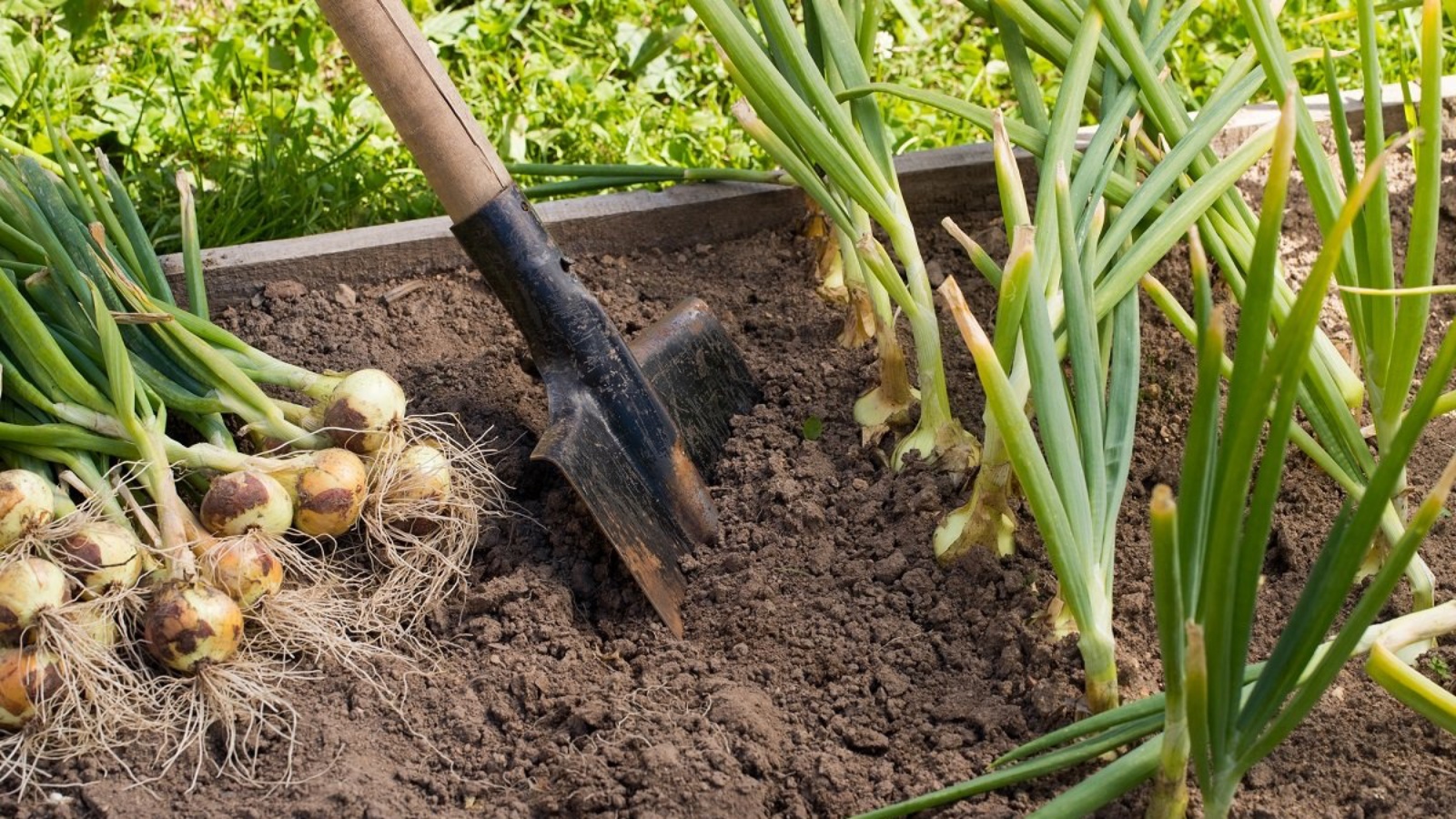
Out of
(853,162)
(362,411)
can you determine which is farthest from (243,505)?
(853,162)

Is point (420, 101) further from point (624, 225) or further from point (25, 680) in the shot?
point (25, 680)

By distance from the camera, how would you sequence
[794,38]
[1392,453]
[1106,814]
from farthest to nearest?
[794,38], [1106,814], [1392,453]

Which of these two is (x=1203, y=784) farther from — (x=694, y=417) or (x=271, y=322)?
(x=271, y=322)

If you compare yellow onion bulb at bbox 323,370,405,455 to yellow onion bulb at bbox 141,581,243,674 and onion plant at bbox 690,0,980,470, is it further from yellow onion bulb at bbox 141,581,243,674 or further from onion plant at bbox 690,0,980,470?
onion plant at bbox 690,0,980,470

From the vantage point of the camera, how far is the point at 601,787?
1.36 meters

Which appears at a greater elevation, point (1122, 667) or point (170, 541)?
point (170, 541)

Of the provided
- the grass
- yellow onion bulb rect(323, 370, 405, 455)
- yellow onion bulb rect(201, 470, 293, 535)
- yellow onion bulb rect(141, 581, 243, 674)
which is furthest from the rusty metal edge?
yellow onion bulb rect(141, 581, 243, 674)

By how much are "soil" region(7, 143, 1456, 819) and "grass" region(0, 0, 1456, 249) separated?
49 centimetres

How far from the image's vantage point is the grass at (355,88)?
2297 mm

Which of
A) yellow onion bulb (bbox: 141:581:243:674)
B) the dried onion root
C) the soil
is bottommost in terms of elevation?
the soil

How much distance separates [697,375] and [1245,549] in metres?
0.93

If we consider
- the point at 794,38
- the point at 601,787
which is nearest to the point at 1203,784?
the point at 601,787

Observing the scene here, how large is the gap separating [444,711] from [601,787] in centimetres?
23

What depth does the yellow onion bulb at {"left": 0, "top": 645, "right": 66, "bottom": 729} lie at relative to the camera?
1388 mm
